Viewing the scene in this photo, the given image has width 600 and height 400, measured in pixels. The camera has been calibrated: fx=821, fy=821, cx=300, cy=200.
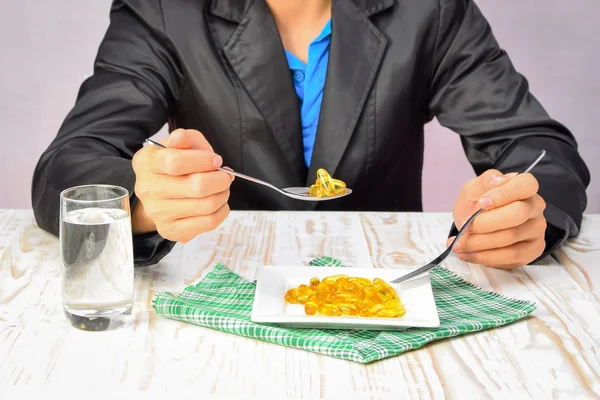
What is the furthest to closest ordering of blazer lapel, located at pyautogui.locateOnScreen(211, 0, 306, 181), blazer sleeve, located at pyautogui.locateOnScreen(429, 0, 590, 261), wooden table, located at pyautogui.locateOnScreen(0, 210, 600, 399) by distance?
blazer lapel, located at pyautogui.locateOnScreen(211, 0, 306, 181) → blazer sleeve, located at pyautogui.locateOnScreen(429, 0, 590, 261) → wooden table, located at pyautogui.locateOnScreen(0, 210, 600, 399)

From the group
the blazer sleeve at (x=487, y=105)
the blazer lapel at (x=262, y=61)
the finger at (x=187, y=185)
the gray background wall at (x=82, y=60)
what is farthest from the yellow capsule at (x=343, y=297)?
the gray background wall at (x=82, y=60)

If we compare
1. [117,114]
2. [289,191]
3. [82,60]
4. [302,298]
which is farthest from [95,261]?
[82,60]

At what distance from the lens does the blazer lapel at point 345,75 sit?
1887mm

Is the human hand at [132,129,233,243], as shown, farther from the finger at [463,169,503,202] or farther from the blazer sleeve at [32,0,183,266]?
the finger at [463,169,503,202]

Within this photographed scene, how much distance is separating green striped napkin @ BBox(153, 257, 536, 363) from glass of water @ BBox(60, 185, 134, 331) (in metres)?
0.07

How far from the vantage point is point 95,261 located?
1.09 metres

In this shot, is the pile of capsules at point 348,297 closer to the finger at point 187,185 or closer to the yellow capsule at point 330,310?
the yellow capsule at point 330,310

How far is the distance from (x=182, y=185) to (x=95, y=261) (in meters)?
0.18

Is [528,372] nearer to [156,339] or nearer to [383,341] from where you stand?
[383,341]

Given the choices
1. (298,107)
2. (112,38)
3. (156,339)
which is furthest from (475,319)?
(112,38)

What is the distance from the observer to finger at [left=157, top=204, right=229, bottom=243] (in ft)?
4.03

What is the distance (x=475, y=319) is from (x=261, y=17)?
98 centimetres

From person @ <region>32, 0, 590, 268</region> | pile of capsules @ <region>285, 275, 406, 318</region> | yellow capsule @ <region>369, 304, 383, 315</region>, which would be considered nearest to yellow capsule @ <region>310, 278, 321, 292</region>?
pile of capsules @ <region>285, 275, 406, 318</region>

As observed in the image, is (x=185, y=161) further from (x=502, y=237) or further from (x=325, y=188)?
(x=502, y=237)
